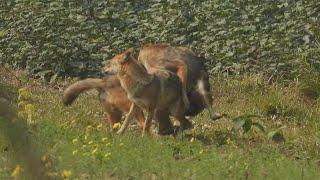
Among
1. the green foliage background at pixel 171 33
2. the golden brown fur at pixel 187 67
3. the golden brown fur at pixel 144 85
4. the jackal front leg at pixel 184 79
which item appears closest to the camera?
the golden brown fur at pixel 144 85

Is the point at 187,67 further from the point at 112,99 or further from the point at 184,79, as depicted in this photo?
the point at 112,99

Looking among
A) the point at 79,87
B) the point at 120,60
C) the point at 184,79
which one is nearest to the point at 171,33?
the point at 184,79

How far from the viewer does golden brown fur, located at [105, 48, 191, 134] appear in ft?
28.0

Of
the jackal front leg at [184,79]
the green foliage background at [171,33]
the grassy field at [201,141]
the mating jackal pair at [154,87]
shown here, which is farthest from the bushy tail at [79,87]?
the green foliage background at [171,33]

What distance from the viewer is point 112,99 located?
899cm

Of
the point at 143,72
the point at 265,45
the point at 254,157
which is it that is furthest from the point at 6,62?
the point at 254,157

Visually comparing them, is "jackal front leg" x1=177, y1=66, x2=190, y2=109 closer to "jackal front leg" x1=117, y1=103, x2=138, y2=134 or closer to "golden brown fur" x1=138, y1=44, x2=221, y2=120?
"golden brown fur" x1=138, y1=44, x2=221, y2=120

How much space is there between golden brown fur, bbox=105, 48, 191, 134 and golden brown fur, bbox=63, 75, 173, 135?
188 millimetres

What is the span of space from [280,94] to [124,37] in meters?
4.01

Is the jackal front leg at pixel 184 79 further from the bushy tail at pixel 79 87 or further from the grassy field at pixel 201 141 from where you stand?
the bushy tail at pixel 79 87

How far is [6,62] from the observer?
14.1 meters

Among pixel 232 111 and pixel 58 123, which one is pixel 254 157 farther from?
pixel 232 111

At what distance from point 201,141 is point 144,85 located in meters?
0.87

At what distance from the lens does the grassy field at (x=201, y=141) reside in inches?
256
